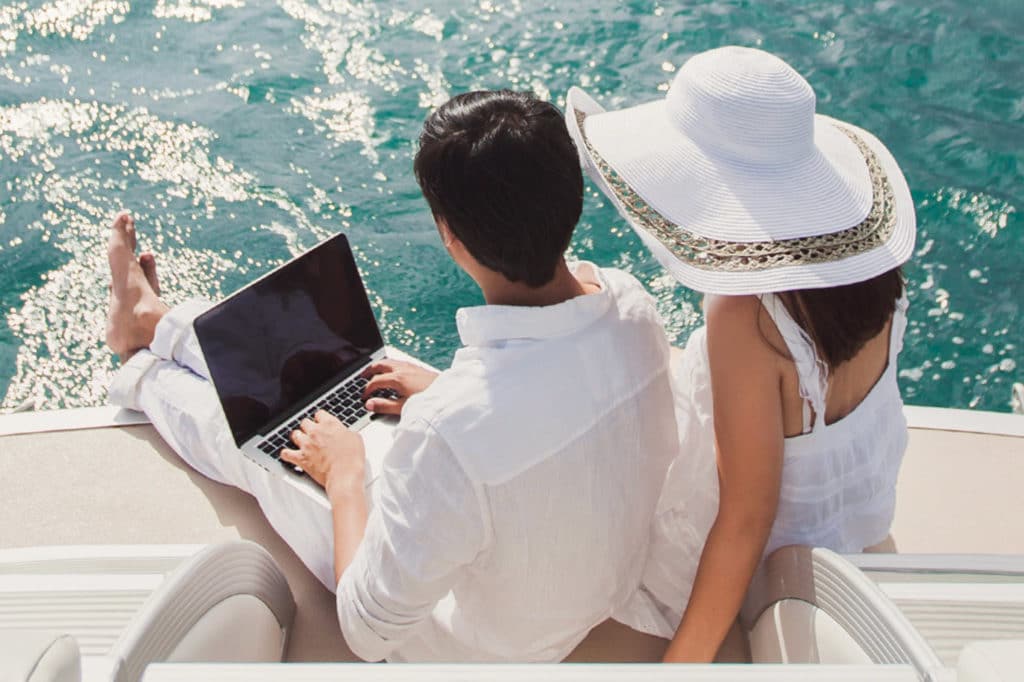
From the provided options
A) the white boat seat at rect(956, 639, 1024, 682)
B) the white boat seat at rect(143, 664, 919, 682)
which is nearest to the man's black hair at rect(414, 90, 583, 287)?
the white boat seat at rect(143, 664, 919, 682)

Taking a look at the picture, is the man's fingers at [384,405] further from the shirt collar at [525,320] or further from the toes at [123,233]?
the toes at [123,233]

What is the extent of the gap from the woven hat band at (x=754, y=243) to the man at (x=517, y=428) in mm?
90

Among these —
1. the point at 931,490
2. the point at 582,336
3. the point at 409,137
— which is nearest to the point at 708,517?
the point at 582,336

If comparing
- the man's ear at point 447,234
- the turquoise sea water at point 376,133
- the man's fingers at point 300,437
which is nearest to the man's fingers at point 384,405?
the man's fingers at point 300,437

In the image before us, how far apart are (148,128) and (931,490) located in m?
3.13

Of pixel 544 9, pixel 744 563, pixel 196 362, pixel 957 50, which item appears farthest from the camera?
pixel 544 9

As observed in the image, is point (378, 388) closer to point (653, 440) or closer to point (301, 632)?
point (301, 632)

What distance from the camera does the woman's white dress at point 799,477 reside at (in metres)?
1.32

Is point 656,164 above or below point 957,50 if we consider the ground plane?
above

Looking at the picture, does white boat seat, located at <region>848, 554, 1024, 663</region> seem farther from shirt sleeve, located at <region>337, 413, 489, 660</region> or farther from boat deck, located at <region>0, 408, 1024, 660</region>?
shirt sleeve, located at <region>337, 413, 489, 660</region>

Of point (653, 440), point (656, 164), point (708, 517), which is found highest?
point (656, 164)

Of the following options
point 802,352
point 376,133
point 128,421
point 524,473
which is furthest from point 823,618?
point 376,133

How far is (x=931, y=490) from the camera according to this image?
187 cm

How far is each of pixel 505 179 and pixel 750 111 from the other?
1.28 feet
